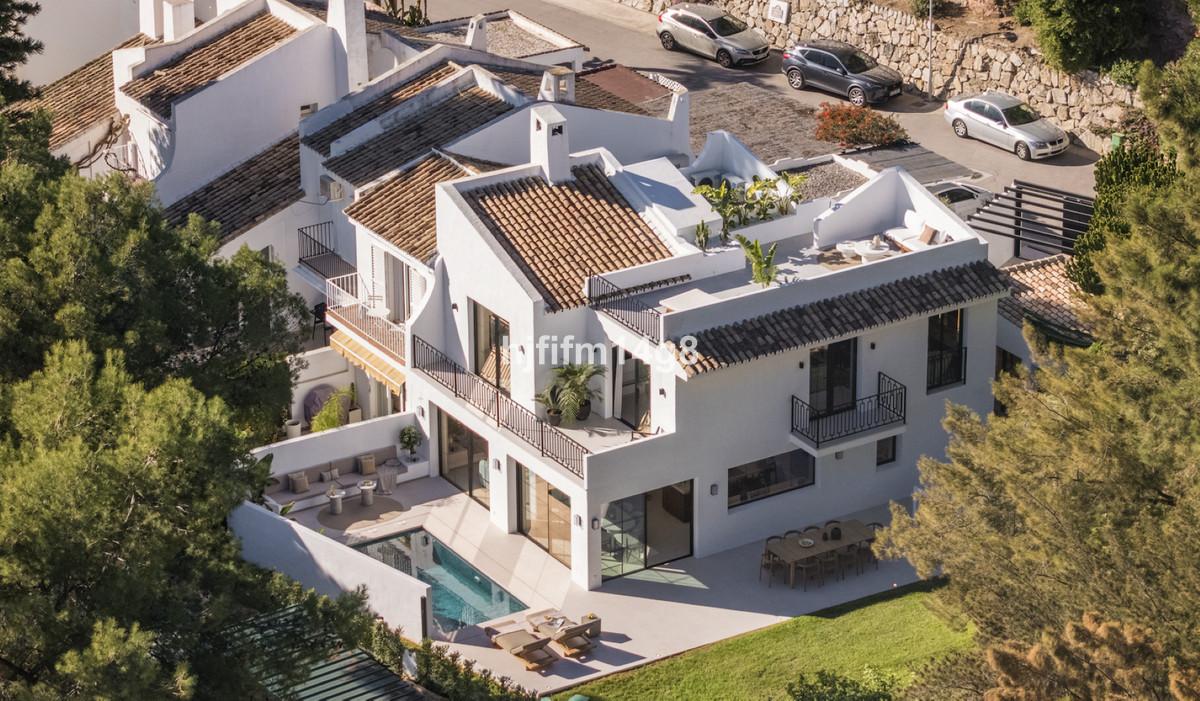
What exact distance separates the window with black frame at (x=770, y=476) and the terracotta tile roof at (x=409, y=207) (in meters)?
8.66

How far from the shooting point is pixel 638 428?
42875mm

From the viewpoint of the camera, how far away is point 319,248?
50312 mm

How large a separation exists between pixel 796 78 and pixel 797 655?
107ft

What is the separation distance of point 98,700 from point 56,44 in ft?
120

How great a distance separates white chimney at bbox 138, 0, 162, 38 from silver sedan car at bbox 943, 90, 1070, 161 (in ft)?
83.5

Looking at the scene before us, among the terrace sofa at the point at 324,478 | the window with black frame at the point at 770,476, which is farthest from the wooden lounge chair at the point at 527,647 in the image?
the terrace sofa at the point at 324,478

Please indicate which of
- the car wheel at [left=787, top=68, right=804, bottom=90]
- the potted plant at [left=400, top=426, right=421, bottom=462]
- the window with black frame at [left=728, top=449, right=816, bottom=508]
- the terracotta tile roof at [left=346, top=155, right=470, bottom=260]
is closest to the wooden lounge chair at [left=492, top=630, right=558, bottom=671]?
the window with black frame at [left=728, top=449, right=816, bottom=508]

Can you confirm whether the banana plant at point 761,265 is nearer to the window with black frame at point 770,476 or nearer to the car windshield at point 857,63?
the window with black frame at point 770,476

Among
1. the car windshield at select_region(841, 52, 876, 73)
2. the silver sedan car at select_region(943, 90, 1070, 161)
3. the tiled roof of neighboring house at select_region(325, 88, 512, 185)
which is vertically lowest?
the silver sedan car at select_region(943, 90, 1070, 161)

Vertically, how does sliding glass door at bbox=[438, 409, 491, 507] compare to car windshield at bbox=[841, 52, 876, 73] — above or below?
below

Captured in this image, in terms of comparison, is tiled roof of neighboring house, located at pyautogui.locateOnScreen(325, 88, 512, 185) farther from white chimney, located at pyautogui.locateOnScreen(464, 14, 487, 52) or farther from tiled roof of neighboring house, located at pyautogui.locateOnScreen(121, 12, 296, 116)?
tiled roof of neighboring house, located at pyautogui.locateOnScreen(121, 12, 296, 116)

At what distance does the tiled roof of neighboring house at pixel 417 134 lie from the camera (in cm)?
4812

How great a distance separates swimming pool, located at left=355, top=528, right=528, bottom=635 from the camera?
137 feet

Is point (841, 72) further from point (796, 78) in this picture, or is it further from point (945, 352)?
point (945, 352)
